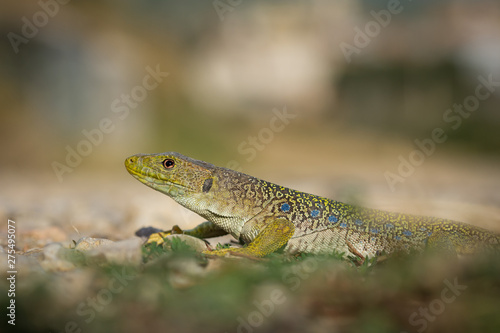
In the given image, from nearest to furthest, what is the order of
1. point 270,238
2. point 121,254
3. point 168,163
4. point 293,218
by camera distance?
1. point 121,254
2. point 270,238
3. point 293,218
4. point 168,163

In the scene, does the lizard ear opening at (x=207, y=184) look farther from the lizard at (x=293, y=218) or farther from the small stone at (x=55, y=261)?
the small stone at (x=55, y=261)

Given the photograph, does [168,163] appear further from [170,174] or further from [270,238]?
[270,238]

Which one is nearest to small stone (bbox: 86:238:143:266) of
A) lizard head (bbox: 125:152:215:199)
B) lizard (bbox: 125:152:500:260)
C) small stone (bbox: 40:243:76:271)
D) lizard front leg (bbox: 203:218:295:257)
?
small stone (bbox: 40:243:76:271)

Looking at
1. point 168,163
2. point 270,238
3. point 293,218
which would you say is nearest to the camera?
point 270,238

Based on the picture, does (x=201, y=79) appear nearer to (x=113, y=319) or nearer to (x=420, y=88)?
(x=420, y=88)

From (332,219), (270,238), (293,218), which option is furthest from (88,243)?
(332,219)

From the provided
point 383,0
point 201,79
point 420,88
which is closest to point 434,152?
point 420,88

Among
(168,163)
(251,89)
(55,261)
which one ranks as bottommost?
(55,261)

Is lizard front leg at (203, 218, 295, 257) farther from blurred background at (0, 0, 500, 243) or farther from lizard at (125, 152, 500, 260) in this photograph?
blurred background at (0, 0, 500, 243)
